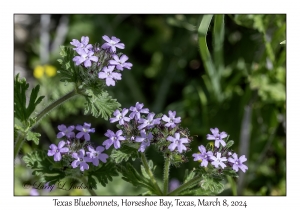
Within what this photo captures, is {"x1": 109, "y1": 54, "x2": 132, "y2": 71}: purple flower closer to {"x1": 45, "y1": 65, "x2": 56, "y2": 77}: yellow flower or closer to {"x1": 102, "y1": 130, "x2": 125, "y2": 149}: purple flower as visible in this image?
{"x1": 102, "y1": 130, "x2": 125, "y2": 149}: purple flower

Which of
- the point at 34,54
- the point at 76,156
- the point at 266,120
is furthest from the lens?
the point at 34,54

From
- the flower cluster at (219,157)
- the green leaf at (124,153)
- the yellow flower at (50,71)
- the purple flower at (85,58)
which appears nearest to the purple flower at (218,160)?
the flower cluster at (219,157)

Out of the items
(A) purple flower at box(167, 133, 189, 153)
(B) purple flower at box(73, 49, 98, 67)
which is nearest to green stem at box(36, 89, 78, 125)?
(B) purple flower at box(73, 49, 98, 67)

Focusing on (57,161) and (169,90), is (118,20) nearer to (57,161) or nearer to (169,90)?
(169,90)
